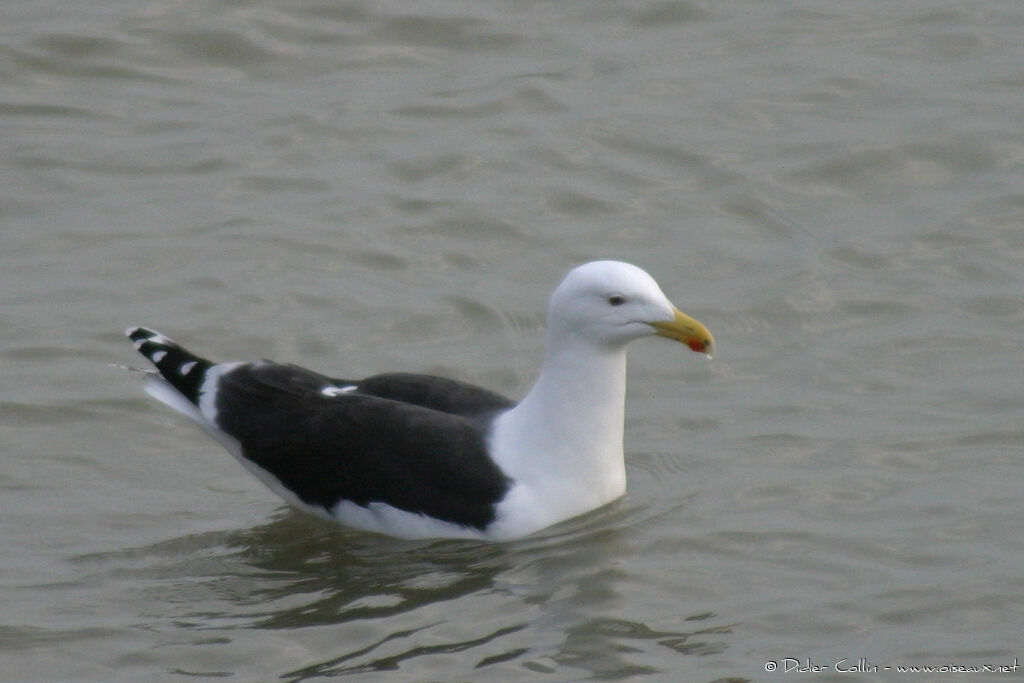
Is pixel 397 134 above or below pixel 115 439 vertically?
above

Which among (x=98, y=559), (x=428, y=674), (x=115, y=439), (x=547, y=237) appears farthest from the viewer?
(x=547, y=237)

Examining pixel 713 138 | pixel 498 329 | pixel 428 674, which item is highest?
pixel 713 138

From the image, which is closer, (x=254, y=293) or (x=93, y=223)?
(x=254, y=293)

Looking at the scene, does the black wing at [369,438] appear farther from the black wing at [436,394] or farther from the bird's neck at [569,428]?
the bird's neck at [569,428]

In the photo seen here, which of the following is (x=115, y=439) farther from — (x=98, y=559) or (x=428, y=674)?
(x=428, y=674)

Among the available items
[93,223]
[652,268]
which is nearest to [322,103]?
[93,223]

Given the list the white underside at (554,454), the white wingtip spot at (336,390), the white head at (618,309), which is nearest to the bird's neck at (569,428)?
the white underside at (554,454)

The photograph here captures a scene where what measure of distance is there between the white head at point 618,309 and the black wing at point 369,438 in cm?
62

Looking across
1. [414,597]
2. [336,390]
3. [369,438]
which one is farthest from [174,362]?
[414,597]

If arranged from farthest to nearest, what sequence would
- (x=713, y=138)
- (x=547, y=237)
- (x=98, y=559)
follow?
(x=713, y=138) < (x=547, y=237) < (x=98, y=559)

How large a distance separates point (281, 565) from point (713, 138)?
501 cm

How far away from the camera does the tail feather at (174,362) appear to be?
8.02 metres

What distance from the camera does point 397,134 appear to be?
1143cm

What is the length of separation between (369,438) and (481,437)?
0.47 meters
